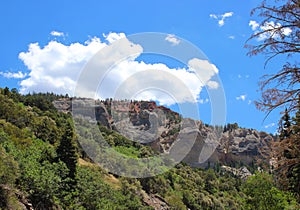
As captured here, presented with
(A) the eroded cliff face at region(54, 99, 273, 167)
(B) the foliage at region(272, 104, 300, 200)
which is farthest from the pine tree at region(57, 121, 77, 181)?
(B) the foliage at region(272, 104, 300, 200)

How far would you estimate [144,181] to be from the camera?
5028 cm

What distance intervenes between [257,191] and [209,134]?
74256 millimetres

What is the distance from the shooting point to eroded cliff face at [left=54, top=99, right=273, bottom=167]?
6544cm

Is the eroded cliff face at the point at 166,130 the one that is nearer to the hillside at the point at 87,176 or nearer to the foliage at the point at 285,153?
the hillside at the point at 87,176

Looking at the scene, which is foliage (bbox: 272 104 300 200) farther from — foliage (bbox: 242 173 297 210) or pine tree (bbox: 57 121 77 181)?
pine tree (bbox: 57 121 77 181)

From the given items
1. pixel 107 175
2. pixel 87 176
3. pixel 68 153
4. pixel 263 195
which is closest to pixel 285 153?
pixel 263 195

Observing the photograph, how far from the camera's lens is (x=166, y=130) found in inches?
3474

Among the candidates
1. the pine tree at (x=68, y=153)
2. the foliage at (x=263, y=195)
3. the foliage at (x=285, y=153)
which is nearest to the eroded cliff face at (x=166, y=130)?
the foliage at (x=263, y=195)

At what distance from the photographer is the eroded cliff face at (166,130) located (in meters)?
65.4

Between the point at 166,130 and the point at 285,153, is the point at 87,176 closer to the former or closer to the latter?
the point at 285,153

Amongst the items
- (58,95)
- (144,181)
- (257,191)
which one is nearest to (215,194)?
(144,181)

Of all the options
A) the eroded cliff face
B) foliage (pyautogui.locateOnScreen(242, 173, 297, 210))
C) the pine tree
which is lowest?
the pine tree

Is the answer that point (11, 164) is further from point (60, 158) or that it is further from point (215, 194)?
point (215, 194)

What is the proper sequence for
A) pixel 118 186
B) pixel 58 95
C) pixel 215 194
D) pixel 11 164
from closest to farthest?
pixel 11 164 < pixel 118 186 < pixel 215 194 < pixel 58 95
